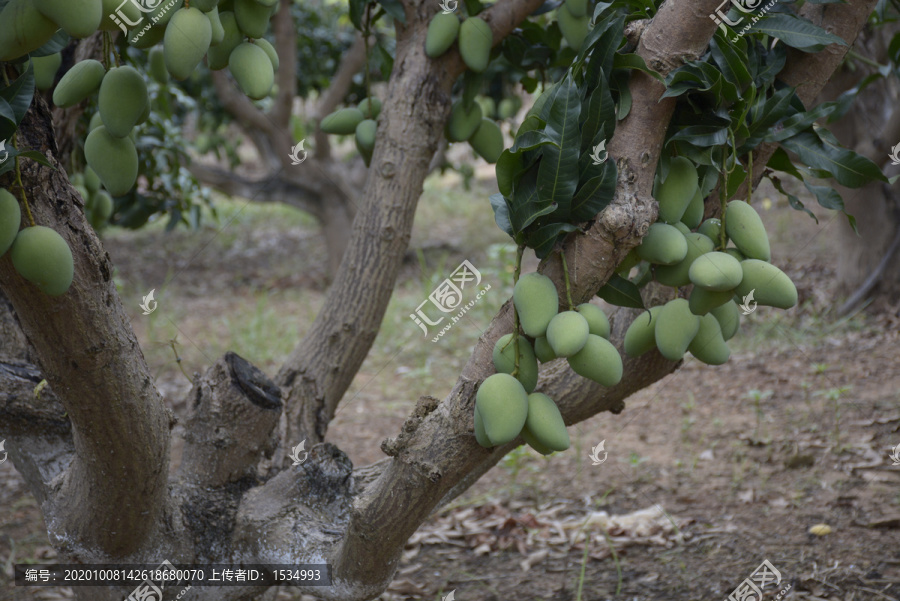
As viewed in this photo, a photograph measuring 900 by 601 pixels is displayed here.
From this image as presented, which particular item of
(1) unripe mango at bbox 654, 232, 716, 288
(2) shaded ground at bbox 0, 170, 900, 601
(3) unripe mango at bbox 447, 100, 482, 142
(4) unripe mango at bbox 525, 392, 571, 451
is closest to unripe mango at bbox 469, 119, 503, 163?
(3) unripe mango at bbox 447, 100, 482, 142

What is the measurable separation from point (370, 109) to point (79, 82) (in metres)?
0.76

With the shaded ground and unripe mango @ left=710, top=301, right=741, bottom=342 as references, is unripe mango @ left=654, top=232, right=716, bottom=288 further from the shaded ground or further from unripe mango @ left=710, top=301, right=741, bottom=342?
the shaded ground

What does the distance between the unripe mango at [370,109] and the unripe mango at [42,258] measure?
95cm

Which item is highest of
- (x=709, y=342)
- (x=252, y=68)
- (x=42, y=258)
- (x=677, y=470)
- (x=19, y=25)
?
(x=19, y=25)

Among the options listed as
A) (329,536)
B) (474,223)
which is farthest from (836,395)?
(474,223)

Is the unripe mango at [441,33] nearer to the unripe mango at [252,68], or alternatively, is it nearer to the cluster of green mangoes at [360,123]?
the cluster of green mangoes at [360,123]

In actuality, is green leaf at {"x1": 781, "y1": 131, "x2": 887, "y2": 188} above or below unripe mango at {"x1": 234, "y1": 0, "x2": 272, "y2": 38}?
below

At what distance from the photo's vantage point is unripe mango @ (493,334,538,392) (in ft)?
3.00

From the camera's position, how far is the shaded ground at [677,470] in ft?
5.69

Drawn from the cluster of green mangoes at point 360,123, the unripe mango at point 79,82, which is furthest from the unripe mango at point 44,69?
the cluster of green mangoes at point 360,123

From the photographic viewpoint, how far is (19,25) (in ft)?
2.30

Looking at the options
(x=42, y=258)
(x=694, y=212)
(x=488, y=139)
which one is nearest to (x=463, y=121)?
(x=488, y=139)

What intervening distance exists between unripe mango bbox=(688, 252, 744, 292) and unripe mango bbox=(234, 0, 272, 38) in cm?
63
